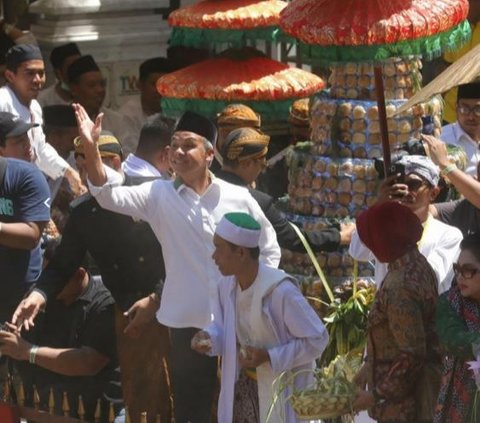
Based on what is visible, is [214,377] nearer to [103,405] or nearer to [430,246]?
[103,405]

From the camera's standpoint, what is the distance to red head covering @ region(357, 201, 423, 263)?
8.00 meters

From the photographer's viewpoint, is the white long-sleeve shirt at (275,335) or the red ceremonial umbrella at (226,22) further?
the red ceremonial umbrella at (226,22)

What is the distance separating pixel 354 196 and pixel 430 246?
1840 millimetres

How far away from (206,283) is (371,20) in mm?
1822

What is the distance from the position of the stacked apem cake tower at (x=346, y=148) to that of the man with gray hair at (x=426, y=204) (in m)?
1.57

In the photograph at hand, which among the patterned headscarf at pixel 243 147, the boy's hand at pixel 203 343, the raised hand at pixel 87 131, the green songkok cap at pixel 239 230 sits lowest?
the boy's hand at pixel 203 343

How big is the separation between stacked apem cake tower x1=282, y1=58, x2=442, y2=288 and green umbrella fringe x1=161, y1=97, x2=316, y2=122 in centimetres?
113

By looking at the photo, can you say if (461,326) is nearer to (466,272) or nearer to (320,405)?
(466,272)

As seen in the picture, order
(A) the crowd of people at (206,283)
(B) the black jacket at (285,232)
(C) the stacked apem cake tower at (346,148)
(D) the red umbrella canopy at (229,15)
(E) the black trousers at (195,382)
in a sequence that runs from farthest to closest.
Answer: (D) the red umbrella canopy at (229,15) < (C) the stacked apem cake tower at (346,148) < (B) the black jacket at (285,232) < (E) the black trousers at (195,382) < (A) the crowd of people at (206,283)

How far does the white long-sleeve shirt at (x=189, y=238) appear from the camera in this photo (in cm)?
923

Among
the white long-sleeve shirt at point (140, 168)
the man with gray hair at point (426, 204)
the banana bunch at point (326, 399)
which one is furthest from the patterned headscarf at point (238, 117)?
the banana bunch at point (326, 399)

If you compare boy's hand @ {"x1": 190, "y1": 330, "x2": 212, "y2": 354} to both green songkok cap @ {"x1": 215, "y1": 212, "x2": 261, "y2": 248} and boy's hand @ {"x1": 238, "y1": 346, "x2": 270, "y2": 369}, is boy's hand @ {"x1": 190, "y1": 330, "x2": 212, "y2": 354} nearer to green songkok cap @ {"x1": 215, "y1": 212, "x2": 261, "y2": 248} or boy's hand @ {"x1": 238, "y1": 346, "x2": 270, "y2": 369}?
boy's hand @ {"x1": 238, "y1": 346, "x2": 270, "y2": 369}

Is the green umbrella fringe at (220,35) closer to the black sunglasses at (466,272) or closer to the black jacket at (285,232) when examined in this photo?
the black jacket at (285,232)

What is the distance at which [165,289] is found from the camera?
9.28 meters
